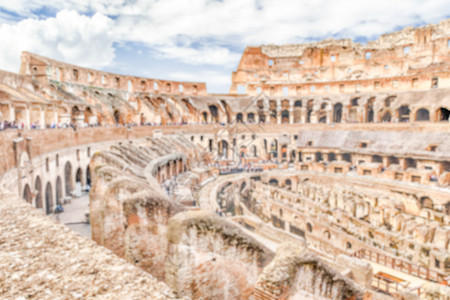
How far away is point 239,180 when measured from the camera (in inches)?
1035

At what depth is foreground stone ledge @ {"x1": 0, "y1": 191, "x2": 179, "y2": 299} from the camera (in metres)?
2.23

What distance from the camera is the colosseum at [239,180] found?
529 cm

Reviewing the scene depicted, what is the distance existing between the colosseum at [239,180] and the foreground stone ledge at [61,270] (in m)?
0.02

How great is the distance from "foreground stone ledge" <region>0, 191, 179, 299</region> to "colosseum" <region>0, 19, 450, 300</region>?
0.02 m

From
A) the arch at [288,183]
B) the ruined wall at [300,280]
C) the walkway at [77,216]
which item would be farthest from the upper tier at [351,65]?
the ruined wall at [300,280]

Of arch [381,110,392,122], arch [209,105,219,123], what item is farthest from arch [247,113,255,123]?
arch [381,110,392,122]

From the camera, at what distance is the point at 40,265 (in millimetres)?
2549

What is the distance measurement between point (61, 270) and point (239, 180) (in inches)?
945

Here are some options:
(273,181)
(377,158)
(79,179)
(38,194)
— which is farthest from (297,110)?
(38,194)

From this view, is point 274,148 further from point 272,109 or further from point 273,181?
point 273,181

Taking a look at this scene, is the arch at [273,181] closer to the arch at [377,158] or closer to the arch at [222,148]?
the arch at [222,148]

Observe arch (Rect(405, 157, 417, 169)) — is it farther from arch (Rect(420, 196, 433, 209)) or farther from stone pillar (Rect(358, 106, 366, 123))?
stone pillar (Rect(358, 106, 366, 123))

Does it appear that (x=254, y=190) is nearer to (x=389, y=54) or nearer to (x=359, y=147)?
(x=359, y=147)

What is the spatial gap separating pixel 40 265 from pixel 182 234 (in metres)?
3.37
